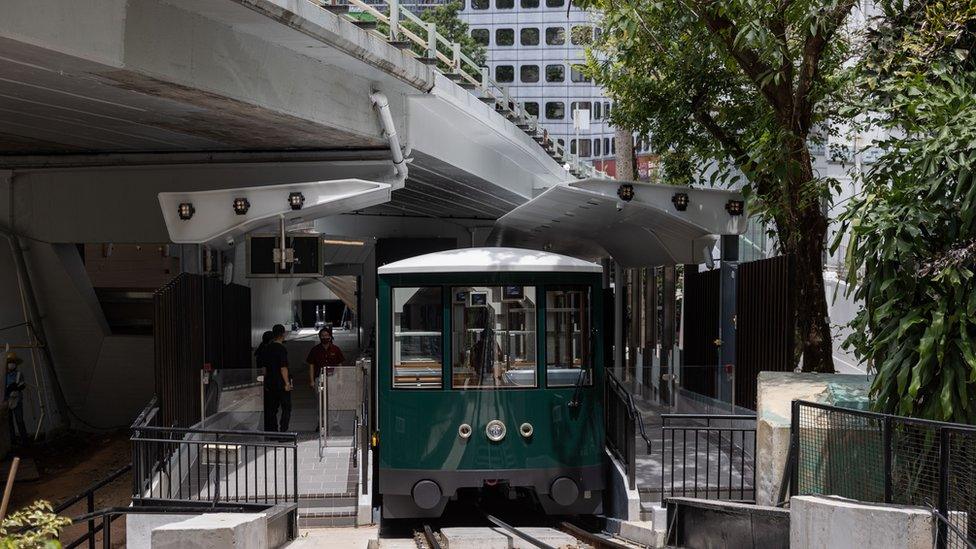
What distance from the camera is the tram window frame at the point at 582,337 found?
448 inches

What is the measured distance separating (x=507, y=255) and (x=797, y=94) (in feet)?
11.5

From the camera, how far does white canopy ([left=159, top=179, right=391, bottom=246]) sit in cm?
1372

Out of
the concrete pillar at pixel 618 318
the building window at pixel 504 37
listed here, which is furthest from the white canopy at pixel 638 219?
the building window at pixel 504 37

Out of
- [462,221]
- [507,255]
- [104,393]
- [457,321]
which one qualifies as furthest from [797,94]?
[462,221]

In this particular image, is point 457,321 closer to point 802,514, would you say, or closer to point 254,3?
point 254,3

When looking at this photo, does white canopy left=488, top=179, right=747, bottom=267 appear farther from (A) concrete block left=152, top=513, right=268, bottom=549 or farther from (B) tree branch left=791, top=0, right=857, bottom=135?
(A) concrete block left=152, top=513, right=268, bottom=549

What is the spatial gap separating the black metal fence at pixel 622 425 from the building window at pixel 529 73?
69.2 m

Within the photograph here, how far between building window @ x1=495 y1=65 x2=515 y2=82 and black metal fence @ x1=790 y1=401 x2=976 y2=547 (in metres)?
74.4

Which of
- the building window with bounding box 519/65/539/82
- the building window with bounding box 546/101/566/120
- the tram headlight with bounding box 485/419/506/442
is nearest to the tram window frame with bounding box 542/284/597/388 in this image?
the tram headlight with bounding box 485/419/506/442

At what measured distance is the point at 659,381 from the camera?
1491 cm

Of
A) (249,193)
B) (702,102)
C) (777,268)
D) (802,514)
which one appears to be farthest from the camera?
(702,102)

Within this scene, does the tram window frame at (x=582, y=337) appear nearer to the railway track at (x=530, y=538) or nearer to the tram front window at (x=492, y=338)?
the tram front window at (x=492, y=338)

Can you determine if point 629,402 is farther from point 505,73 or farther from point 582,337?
point 505,73

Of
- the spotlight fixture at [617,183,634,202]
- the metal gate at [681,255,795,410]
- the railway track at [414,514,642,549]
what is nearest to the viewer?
the railway track at [414,514,642,549]
